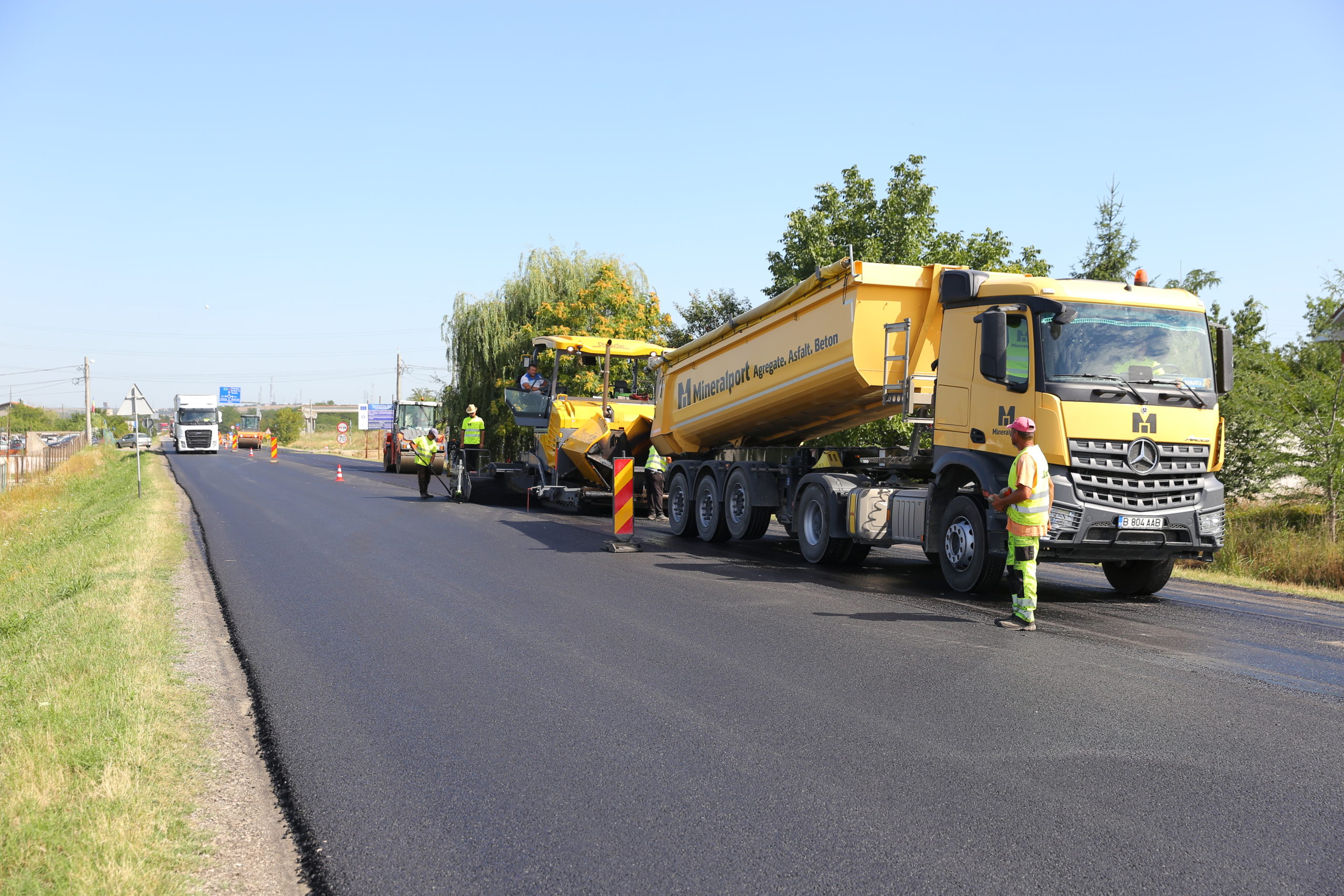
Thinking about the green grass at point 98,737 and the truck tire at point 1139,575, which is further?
the truck tire at point 1139,575

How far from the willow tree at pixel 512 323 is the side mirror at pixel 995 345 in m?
21.8

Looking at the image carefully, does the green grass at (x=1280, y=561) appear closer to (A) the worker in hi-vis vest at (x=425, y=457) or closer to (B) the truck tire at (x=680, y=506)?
(B) the truck tire at (x=680, y=506)

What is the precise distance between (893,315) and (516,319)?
24755 mm

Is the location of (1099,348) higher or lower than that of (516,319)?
lower

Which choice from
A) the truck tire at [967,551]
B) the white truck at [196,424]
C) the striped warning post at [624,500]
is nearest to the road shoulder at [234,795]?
the striped warning post at [624,500]

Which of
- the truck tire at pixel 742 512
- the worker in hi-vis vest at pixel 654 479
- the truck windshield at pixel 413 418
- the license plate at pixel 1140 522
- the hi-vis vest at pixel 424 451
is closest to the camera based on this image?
the license plate at pixel 1140 522

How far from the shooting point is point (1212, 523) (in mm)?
9078

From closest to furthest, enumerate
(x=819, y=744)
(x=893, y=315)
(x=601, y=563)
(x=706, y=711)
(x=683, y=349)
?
(x=819, y=744), (x=706, y=711), (x=893, y=315), (x=601, y=563), (x=683, y=349)

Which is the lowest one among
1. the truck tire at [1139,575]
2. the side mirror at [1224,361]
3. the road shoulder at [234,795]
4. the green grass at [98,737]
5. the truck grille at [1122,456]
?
the road shoulder at [234,795]

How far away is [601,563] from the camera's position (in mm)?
11828

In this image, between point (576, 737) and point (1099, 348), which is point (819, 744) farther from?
point (1099, 348)

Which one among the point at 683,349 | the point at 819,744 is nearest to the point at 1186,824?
the point at 819,744

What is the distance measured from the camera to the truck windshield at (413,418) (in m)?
37.1

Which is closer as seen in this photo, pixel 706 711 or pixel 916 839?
pixel 916 839
